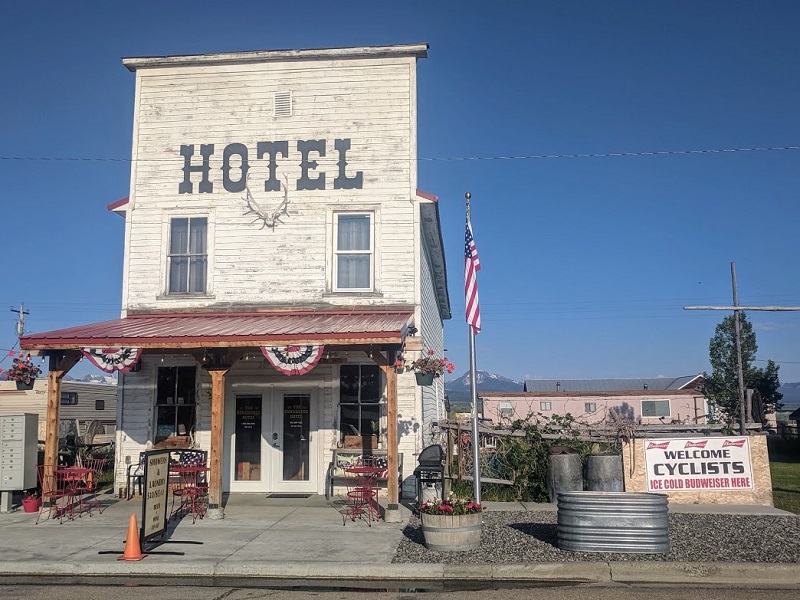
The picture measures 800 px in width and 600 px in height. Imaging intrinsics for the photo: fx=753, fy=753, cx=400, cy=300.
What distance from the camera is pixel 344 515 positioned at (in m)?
12.9

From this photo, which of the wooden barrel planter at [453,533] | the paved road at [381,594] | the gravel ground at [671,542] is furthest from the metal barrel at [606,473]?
the paved road at [381,594]

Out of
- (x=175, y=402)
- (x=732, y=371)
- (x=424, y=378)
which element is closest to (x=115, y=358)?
(x=175, y=402)

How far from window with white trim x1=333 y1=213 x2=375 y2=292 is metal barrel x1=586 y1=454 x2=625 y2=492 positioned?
18.6ft

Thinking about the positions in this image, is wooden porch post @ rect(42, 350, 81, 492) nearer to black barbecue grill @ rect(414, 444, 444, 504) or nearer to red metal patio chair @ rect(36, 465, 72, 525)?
red metal patio chair @ rect(36, 465, 72, 525)

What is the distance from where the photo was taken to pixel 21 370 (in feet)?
46.0

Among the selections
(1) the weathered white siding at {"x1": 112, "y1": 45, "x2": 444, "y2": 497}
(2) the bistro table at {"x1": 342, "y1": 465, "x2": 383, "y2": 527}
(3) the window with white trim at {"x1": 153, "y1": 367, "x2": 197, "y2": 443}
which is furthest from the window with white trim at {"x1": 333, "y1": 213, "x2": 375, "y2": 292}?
(2) the bistro table at {"x1": 342, "y1": 465, "x2": 383, "y2": 527}

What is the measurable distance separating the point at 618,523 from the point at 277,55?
12156mm

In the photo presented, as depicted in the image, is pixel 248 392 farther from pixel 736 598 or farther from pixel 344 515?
pixel 736 598

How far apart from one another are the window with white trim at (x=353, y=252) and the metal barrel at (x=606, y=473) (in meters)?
5.68

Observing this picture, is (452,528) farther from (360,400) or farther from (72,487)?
(72,487)

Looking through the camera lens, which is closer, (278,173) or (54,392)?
(54,392)

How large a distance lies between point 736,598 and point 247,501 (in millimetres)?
9367

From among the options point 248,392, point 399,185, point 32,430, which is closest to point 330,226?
point 399,185

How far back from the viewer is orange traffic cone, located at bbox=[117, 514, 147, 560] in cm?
952
